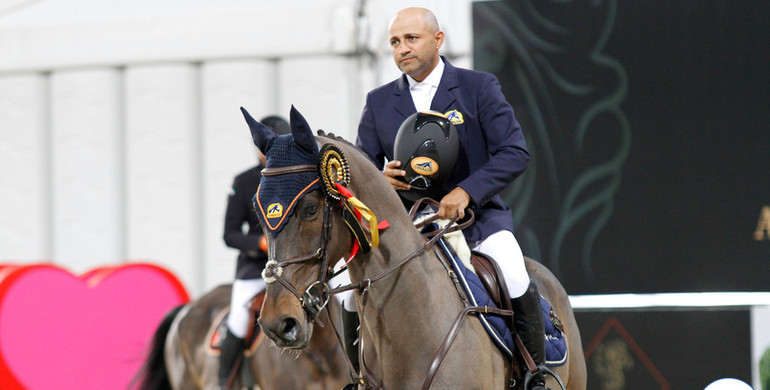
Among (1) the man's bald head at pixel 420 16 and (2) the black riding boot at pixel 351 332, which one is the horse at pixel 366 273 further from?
(1) the man's bald head at pixel 420 16

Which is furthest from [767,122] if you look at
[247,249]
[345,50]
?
[247,249]

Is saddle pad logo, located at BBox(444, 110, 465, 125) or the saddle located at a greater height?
saddle pad logo, located at BBox(444, 110, 465, 125)

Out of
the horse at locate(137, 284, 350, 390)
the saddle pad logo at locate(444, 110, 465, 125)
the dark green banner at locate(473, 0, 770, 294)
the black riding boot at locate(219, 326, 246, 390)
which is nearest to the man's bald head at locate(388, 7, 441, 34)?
the saddle pad logo at locate(444, 110, 465, 125)

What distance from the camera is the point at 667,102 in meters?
7.22

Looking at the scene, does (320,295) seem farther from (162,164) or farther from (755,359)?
(162,164)

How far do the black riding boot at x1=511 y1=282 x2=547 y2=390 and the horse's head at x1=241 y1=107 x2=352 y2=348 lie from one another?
3.09 feet

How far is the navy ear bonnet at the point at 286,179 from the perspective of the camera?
8.92 ft

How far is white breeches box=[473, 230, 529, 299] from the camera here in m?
3.50

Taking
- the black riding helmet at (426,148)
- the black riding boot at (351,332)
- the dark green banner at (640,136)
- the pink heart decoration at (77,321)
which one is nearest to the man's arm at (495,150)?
the black riding helmet at (426,148)

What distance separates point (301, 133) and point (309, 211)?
24cm

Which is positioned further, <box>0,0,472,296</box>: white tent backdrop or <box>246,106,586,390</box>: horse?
<box>0,0,472,296</box>: white tent backdrop

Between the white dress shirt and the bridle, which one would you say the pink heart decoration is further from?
the bridle

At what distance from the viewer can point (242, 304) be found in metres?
5.74

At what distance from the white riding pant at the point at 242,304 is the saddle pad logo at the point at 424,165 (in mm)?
2595
